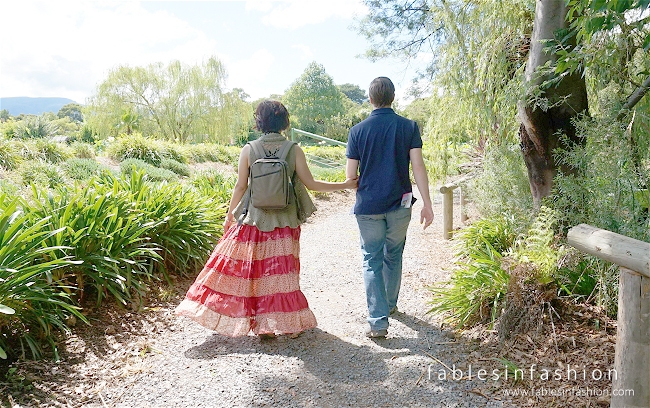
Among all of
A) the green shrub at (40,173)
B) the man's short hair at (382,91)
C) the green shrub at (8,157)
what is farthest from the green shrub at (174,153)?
the man's short hair at (382,91)

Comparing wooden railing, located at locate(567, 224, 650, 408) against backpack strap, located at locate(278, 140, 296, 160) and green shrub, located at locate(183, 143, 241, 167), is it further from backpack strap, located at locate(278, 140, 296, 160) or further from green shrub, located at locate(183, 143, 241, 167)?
green shrub, located at locate(183, 143, 241, 167)

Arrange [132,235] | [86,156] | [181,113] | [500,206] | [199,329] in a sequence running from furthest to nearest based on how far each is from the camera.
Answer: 1. [181,113]
2. [86,156]
3. [500,206]
4. [132,235]
5. [199,329]

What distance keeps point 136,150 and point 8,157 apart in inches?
126

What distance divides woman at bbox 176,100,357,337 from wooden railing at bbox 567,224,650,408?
1.50m

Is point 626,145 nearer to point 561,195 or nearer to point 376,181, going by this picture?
point 561,195

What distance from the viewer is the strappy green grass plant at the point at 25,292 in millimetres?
2635

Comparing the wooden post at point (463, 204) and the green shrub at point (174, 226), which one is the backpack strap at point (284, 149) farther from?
the wooden post at point (463, 204)

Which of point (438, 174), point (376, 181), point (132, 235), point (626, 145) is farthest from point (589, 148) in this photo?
point (132, 235)

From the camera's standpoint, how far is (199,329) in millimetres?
3422

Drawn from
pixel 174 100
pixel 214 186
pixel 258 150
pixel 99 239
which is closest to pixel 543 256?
pixel 258 150

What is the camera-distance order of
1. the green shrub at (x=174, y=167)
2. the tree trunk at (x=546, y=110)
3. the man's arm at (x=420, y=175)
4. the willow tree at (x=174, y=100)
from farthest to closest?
the willow tree at (x=174, y=100), the green shrub at (x=174, y=167), the tree trunk at (x=546, y=110), the man's arm at (x=420, y=175)

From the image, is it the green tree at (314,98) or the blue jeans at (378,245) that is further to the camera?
the green tree at (314,98)

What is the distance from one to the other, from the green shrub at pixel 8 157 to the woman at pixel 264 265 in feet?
21.1

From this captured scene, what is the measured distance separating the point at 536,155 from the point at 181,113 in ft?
87.3
